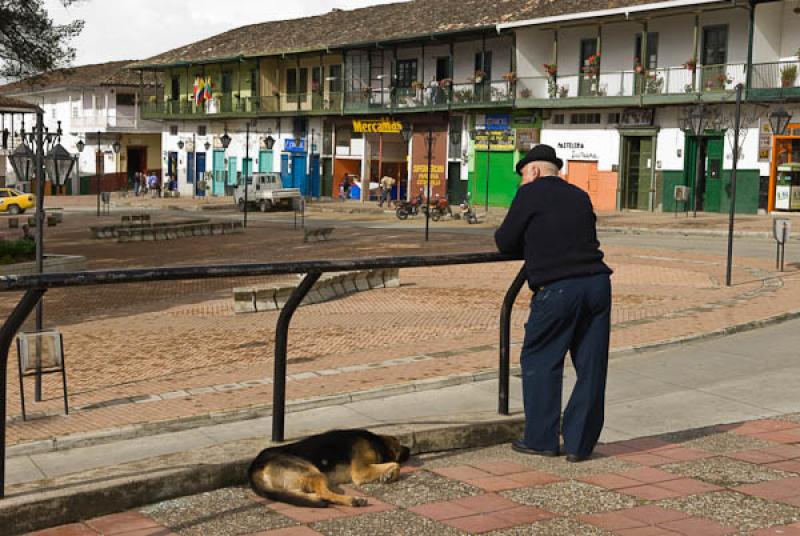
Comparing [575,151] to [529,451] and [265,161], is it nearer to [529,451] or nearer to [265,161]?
[265,161]

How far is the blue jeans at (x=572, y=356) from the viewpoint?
5613mm

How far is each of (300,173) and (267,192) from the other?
784cm

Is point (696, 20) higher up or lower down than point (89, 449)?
higher up

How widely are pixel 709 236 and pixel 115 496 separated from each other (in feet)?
91.3

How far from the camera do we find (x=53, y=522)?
179 inches

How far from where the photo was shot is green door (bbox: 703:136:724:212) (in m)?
37.9

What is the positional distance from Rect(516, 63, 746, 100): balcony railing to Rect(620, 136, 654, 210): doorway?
191 centimetres

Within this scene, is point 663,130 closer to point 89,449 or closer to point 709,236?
point 709,236

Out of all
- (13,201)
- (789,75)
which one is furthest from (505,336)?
(13,201)

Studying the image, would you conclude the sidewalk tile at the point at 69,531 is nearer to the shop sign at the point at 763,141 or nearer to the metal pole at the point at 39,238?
the metal pole at the point at 39,238

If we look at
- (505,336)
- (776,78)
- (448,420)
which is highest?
(776,78)

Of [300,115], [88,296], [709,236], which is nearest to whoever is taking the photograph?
[88,296]

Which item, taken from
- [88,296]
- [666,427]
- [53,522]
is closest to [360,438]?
[53,522]

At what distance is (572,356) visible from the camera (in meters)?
5.75
